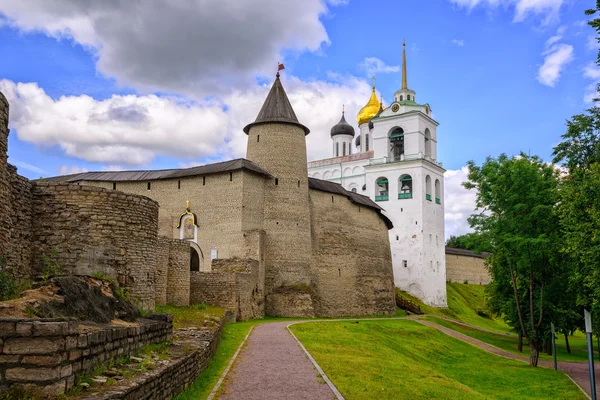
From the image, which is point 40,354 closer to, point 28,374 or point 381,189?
point 28,374

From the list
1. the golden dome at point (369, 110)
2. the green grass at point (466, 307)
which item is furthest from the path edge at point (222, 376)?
the golden dome at point (369, 110)

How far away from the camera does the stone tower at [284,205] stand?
33281 millimetres

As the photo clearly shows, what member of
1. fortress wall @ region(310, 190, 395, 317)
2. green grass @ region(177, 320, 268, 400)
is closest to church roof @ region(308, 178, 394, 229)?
fortress wall @ region(310, 190, 395, 317)

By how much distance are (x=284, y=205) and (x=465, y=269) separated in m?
43.1

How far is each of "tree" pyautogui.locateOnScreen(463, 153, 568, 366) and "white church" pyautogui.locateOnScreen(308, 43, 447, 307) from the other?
98.7 feet

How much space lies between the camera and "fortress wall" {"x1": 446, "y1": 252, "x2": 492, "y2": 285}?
68.8 meters

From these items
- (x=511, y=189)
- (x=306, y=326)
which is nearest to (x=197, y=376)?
(x=306, y=326)

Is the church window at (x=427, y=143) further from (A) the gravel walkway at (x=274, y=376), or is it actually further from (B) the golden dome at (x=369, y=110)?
(A) the gravel walkway at (x=274, y=376)

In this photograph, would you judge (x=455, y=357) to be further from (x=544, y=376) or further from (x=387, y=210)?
(x=387, y=210)

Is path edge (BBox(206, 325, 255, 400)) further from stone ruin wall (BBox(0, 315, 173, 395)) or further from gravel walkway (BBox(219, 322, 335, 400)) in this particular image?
stone ruin wall (BBox(0, 315, 173, 395))

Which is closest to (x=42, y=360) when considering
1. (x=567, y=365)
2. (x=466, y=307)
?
(x=567, y=365)

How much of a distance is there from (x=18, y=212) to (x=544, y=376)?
1859 centimetres

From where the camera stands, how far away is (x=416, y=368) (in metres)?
16.5

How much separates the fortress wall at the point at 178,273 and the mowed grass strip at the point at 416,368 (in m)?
5.25
